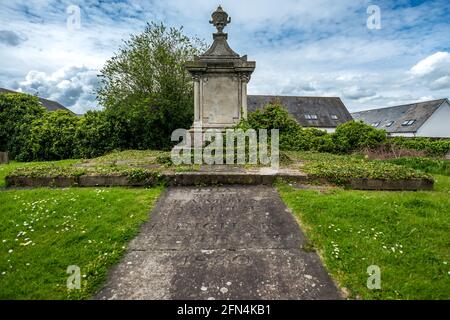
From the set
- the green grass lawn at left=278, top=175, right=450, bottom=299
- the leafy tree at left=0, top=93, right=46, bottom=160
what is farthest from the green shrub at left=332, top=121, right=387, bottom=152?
the leafy tree at left=0, top=93, right=46, bottom=160

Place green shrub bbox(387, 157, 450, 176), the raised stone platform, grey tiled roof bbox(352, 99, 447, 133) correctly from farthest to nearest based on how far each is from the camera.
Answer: grey tiled roof bbox(352, 99, 447, 133) → green shrub bbox(387, 157, 450, 176) → the raised stone platform

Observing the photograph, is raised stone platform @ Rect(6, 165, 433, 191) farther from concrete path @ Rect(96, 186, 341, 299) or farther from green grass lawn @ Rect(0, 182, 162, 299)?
concrete path @ Rect(96, 186, 341, 299)

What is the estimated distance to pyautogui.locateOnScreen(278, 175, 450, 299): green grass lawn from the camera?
298 centimetres

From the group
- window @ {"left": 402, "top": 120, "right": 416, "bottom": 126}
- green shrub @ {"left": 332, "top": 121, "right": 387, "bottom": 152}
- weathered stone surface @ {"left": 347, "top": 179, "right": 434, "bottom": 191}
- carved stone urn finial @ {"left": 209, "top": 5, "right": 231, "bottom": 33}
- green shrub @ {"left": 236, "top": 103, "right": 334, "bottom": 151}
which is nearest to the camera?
weathered stone surface @ {"left": 347, "top": 179, "right": 434, "bottom": 191}

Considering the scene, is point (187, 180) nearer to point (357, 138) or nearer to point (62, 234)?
point (62, 234)

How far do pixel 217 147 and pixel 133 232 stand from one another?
5355mm

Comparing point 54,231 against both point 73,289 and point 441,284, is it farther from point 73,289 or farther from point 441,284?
point 441,284

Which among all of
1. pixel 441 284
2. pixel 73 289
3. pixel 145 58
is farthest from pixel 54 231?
pixel 145 58

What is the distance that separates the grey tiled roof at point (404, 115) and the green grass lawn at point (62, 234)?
38.5 meters

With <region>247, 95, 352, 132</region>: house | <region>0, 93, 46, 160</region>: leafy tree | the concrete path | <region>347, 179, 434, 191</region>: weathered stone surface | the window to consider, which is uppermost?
<region>247, 95, 352, 132</region>: house

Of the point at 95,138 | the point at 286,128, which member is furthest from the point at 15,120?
the point at 286,128

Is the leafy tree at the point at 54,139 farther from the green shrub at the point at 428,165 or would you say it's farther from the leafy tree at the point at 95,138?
the green shrub at the point at 428,165

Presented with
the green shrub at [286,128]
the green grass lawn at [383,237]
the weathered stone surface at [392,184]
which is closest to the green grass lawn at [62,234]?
the green grass lawn at [383,237]

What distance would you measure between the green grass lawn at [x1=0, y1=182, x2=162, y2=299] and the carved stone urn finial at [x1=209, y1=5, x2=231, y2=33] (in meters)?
8.36
